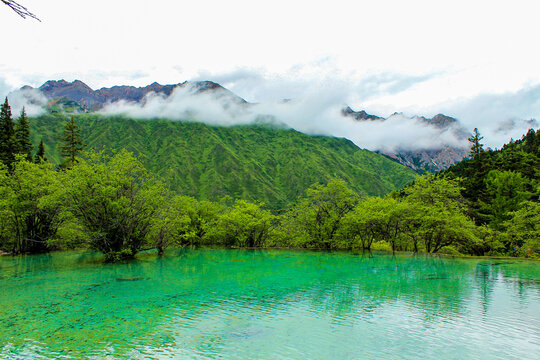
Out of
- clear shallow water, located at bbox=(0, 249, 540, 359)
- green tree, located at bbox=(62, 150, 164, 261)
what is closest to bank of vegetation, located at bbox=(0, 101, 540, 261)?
green tree, located at bbox=(62, 150, 164, 261)

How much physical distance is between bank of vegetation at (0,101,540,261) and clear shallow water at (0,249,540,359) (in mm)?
8029

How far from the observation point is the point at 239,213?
64.2 meters

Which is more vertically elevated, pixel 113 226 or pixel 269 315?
pixel 113 226

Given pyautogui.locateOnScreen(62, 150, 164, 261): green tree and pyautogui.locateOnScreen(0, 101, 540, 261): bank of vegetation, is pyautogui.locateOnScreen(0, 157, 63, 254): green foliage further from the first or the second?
pyautogui.locateOnScreen(62, 150, 164, 261): green tree

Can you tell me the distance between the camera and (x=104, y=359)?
1127 cm

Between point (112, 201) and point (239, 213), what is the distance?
32.0m

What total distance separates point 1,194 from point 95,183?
14.8 meters

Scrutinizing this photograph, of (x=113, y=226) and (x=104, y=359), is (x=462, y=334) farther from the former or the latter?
(x=113, y=226)

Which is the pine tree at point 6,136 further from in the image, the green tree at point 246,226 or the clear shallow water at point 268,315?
the green tree at point 246,226

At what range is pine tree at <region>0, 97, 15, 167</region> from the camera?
5538 cm

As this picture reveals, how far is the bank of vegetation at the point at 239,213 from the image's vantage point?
1388 inches

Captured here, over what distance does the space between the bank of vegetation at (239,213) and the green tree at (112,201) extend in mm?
115

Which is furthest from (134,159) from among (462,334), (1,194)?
(462,334)

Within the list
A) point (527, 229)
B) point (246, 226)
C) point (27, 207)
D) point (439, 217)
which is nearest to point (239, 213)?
point (246, 226)
